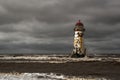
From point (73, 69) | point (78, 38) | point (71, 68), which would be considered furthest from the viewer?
point (78, 38)

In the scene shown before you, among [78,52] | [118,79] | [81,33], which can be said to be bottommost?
[118,79]

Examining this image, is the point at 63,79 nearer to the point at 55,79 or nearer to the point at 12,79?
the point at 55,79

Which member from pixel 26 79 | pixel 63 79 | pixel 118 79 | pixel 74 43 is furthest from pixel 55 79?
pixel 74 43

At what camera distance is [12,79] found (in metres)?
24.1

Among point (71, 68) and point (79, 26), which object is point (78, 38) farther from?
point (71, 68)

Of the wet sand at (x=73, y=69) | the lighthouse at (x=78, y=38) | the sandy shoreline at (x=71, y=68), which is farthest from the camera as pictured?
the lighthouse at (x=78, y=38)

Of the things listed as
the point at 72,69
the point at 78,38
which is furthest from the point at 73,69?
the point at 78,38

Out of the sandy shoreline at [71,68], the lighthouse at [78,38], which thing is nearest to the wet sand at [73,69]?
the sandy shoreline at [71,68]

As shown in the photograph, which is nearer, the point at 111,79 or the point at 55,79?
the point at 55,79

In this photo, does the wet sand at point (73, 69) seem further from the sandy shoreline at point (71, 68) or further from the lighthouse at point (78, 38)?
the lighthouse at point (78, 38)

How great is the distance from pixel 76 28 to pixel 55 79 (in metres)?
42.6

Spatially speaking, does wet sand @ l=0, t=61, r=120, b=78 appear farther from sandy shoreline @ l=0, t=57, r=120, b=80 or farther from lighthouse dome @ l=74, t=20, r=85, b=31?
lighthouse dome @ l=74, t=20, r=85, b=31

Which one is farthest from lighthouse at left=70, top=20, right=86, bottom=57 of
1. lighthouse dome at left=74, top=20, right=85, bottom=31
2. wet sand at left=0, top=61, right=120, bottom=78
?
wet sand at left=0, top=61, right=120, bottom=78

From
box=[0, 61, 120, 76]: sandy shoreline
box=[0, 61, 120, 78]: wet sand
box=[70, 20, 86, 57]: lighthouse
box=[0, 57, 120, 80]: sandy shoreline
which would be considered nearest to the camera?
box=[0, 57, 120, 80]: sandy shoreline
